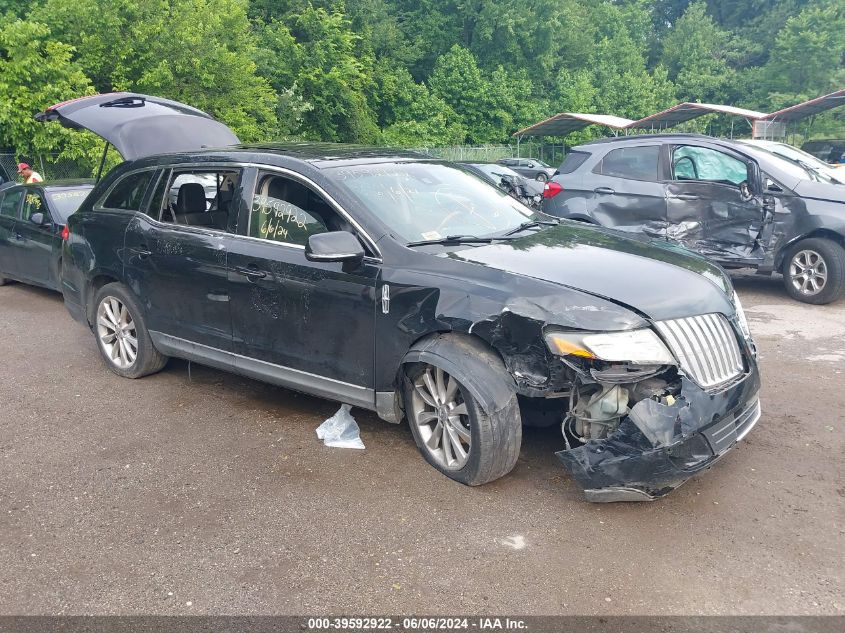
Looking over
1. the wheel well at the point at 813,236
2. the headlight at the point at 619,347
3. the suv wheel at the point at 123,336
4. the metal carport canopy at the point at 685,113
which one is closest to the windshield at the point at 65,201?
the suv wheel at the point at 123,336

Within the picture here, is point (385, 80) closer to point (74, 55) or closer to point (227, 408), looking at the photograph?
point (74, 55)

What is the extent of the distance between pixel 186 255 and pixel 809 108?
1118 inches

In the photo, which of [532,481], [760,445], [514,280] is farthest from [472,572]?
[760,445]

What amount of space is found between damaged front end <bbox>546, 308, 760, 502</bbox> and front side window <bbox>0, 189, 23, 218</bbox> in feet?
26.6

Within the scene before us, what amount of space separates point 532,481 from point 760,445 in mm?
1443

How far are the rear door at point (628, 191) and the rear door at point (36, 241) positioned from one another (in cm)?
628

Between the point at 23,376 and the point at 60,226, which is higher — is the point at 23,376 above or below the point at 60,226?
below

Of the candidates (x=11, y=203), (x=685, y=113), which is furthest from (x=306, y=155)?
(x=685, y=113)

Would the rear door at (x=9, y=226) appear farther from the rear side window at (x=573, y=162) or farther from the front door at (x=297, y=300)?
the rear side window at (x=573, y=162)

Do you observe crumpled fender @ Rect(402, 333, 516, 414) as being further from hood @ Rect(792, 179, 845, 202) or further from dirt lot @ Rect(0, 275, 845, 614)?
hood @ Rect(792, 179, 845, 202)

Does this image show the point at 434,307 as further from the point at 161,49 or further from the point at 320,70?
the point at 320,70

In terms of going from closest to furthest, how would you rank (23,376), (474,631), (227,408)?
(474,631)
(227,408)
(23,376)

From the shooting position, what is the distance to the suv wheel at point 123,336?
19.1 ft

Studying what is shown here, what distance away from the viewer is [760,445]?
176 inches
